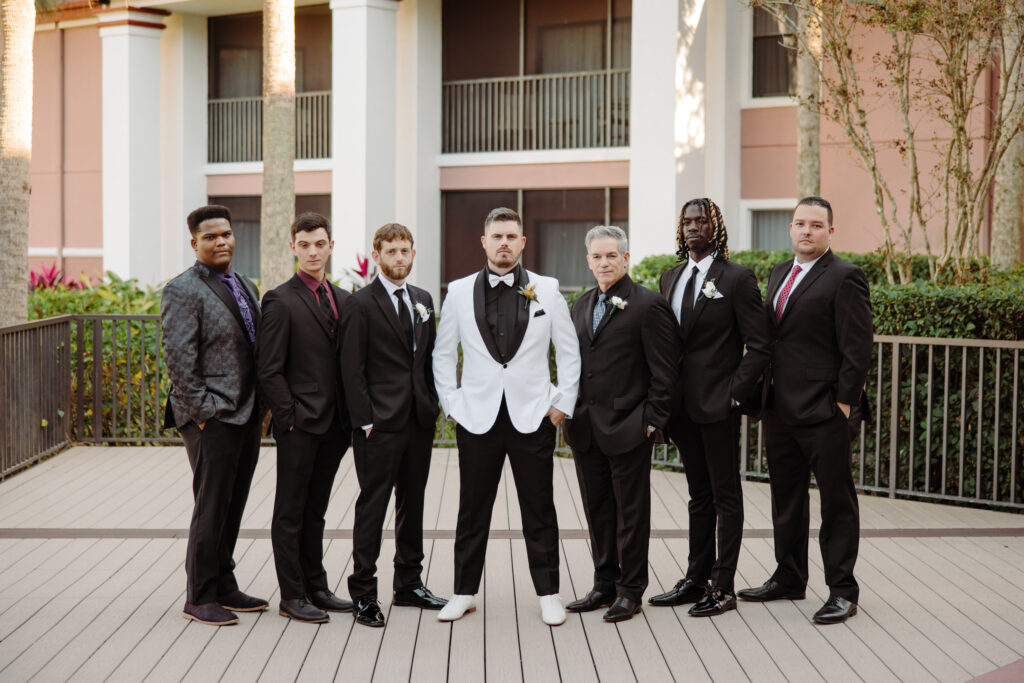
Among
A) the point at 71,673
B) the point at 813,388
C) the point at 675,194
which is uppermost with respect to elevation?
the point at 675,194

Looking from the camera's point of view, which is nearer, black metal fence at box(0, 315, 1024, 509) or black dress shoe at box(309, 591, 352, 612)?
black dress shoe at box(309, 591, 352, 612)

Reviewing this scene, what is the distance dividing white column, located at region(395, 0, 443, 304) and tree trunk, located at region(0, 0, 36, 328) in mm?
9445

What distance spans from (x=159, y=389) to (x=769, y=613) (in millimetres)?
6756

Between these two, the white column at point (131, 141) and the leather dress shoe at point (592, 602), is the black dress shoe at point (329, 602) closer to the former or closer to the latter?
the leather dress shoe at point (592, 602)

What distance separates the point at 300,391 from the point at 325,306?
46 centimetres

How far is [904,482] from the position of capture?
8734mm

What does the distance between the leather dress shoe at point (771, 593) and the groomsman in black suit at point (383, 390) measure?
6.13 feet

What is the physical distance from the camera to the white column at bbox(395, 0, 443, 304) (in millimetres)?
20062

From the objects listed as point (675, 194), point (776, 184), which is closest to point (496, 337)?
point (675, 194)

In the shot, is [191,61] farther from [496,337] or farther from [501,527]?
[496,337]

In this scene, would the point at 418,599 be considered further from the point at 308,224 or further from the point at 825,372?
the point at 825,372

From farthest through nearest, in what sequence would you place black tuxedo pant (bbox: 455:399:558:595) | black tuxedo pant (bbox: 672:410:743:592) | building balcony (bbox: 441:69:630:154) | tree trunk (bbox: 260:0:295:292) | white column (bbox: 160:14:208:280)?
white column (bbox: 160:14:208:280) → building balcony (bbox: 441:69:630:154) → tree trunk (bbox: 260:0:295:292) → black tuxedo pant (bbox: 672:410:743:592) → black tuxedo pant (bbox: 455:399:558:595)

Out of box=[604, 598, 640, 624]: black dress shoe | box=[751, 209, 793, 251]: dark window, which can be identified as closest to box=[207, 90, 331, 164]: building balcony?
box=[751, 209, 793, 251]: dark window

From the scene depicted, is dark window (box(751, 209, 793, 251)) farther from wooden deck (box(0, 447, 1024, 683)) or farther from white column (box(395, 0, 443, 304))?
wooden deck (box(0, 447, 1024, 683))
